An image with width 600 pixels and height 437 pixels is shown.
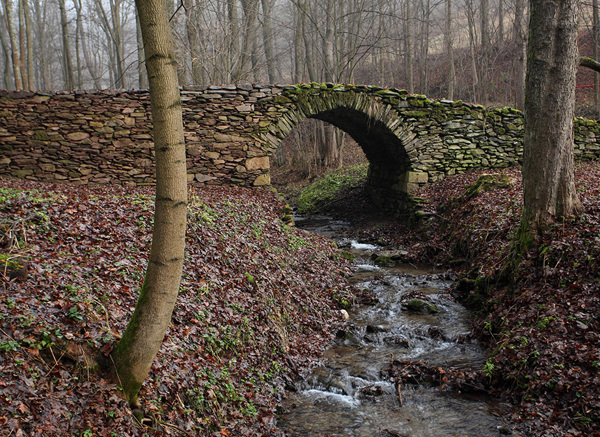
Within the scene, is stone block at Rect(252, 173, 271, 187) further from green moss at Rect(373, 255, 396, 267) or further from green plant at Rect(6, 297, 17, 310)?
green plant at Rect(6, 297, 17, 310)

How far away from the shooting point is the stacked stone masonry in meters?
9.55

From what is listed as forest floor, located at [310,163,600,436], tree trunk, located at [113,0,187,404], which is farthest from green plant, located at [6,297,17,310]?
forest floor, located at [310,163,600,436]

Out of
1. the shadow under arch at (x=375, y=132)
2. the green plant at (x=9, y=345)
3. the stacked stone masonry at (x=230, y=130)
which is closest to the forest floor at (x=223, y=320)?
the green plant at (x=9, y=345)

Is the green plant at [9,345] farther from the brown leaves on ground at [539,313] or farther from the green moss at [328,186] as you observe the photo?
the green moss at [328,186]

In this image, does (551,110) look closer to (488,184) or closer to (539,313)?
(539,313)

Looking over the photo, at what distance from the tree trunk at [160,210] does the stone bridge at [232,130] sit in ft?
25.4

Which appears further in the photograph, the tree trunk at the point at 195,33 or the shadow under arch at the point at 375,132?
the tree trunk at the point at 195,33

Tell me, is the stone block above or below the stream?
above

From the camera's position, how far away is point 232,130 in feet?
33.5

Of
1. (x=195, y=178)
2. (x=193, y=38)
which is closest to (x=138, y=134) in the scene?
(x=195, y=178)

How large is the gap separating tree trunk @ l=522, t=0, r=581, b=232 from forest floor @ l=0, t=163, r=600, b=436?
1.20 feet

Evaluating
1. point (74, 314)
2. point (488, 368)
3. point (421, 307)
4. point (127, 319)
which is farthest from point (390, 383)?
point (74, 314)

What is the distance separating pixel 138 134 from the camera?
32.3 feet

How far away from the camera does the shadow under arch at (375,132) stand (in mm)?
10516
